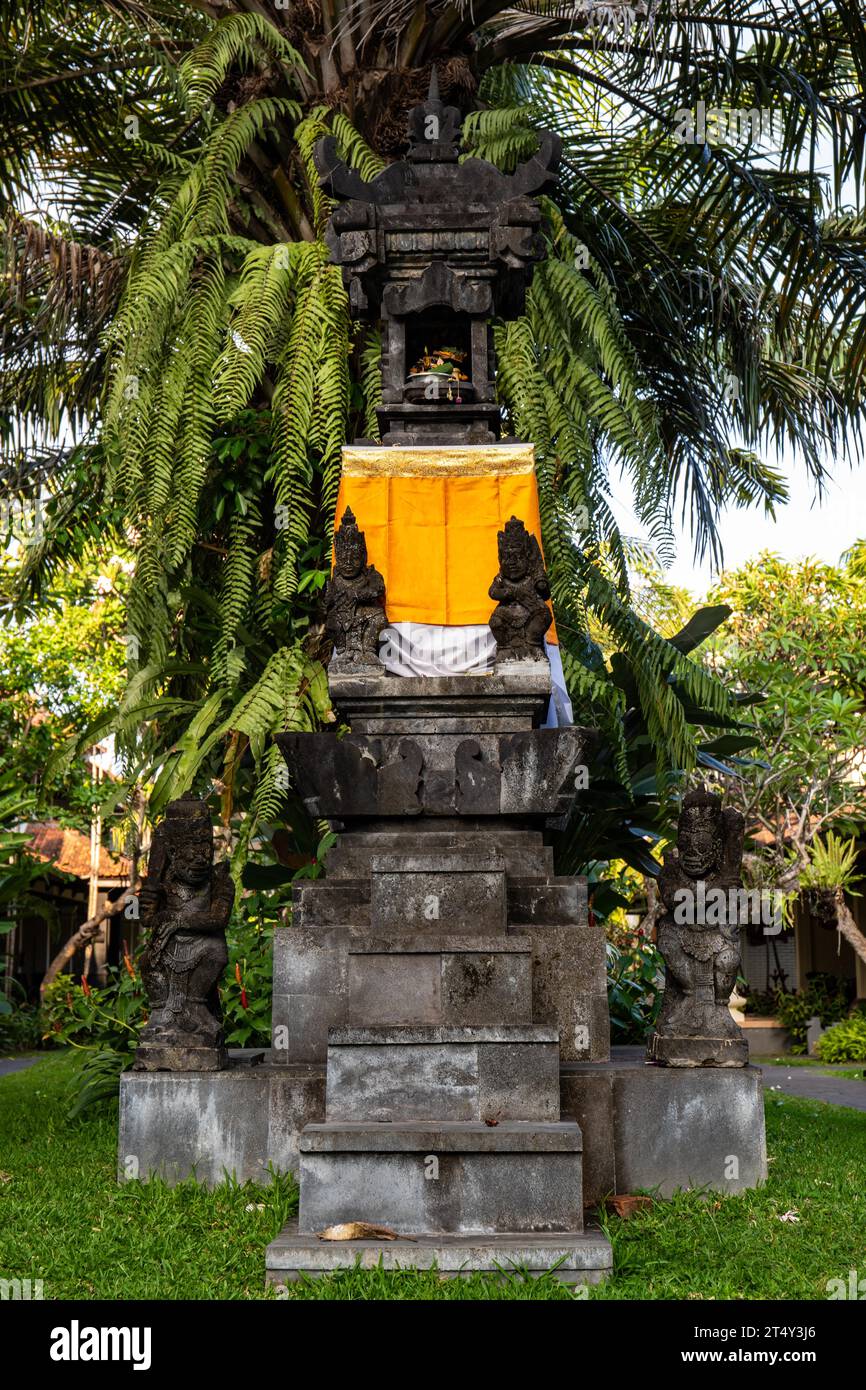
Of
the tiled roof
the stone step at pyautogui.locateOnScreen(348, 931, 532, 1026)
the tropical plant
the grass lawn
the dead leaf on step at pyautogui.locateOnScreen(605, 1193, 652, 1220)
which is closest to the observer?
the grass lawn

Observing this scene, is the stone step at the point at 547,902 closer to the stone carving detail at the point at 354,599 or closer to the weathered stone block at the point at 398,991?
the weathered stone block at the point at 398,991

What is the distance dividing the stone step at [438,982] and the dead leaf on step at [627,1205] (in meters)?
0.78

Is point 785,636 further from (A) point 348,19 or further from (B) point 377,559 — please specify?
(B) point 377,559

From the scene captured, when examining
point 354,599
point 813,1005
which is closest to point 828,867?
point 813,1005

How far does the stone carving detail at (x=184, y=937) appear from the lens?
5852 millimetres

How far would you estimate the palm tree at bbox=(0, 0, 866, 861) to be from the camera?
28.0 feet

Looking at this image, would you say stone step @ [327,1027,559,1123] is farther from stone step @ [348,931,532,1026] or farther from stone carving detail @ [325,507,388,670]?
stone carving detail @ [325,507,388,670]

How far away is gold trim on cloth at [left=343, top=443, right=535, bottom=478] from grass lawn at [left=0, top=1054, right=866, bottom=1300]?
3.37m

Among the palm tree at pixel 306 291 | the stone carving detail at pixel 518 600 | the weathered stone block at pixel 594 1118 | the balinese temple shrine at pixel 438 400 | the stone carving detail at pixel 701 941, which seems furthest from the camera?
the palm tree at pixel 306 291

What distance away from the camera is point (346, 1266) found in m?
4.41

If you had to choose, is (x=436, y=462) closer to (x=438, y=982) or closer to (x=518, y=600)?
(x=518, y=600)

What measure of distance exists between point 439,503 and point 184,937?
8.01 feet

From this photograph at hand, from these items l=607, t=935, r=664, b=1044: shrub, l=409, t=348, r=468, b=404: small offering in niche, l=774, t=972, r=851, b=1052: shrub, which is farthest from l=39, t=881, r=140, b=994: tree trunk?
l=409, t=348, r=468, b=404: small offering in niche

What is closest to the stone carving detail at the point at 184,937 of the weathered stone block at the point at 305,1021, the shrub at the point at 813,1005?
the weathered stone block at the point at 305,1021
